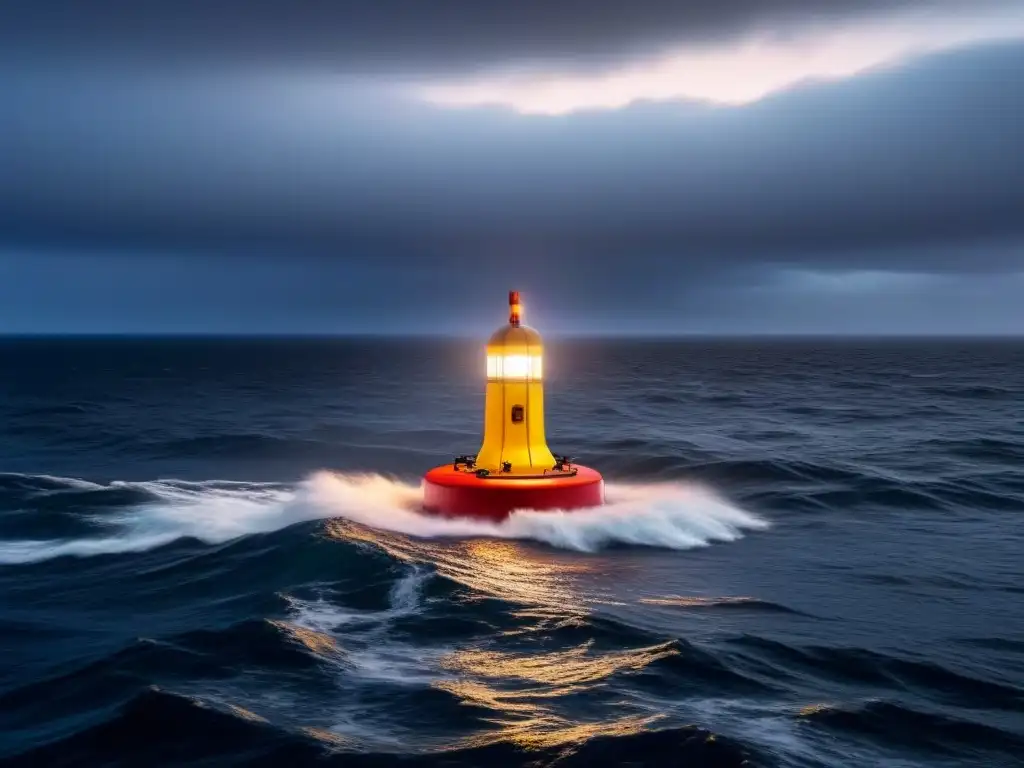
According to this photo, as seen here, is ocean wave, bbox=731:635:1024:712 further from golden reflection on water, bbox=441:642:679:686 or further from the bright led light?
the bright led light

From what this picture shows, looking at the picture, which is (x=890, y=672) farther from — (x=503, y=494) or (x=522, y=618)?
(x=503, y=494)

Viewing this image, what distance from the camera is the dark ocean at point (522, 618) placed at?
966 cm

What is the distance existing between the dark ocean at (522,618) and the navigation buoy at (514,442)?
64 cm

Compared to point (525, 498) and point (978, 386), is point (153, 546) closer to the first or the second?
point (525, 498)

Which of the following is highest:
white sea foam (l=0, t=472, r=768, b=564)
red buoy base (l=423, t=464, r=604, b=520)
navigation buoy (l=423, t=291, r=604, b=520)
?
navigation buoy (l=423, t=291, r=604, b=520)

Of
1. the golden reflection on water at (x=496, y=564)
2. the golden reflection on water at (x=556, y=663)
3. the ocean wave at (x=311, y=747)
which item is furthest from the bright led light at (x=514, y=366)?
the ocean wave at (x=311, y=747)

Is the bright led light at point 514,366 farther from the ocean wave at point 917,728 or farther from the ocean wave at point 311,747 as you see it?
the ocean wave at point 311,747

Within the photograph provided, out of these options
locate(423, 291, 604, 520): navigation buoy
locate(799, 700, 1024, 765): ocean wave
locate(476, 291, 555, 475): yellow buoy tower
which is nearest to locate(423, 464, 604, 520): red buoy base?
locate(423, 291, 604, 520): navigation buoy

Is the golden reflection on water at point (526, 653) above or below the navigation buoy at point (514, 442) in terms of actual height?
below

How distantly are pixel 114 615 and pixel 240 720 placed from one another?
5557 millimetres

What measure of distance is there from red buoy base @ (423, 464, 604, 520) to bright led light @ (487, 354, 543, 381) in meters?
2.14

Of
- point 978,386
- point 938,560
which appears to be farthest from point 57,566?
point 978,386

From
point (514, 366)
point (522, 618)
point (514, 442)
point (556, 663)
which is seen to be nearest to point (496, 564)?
point (522, 618)

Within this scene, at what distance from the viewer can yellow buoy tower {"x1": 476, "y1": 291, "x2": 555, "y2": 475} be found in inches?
818
